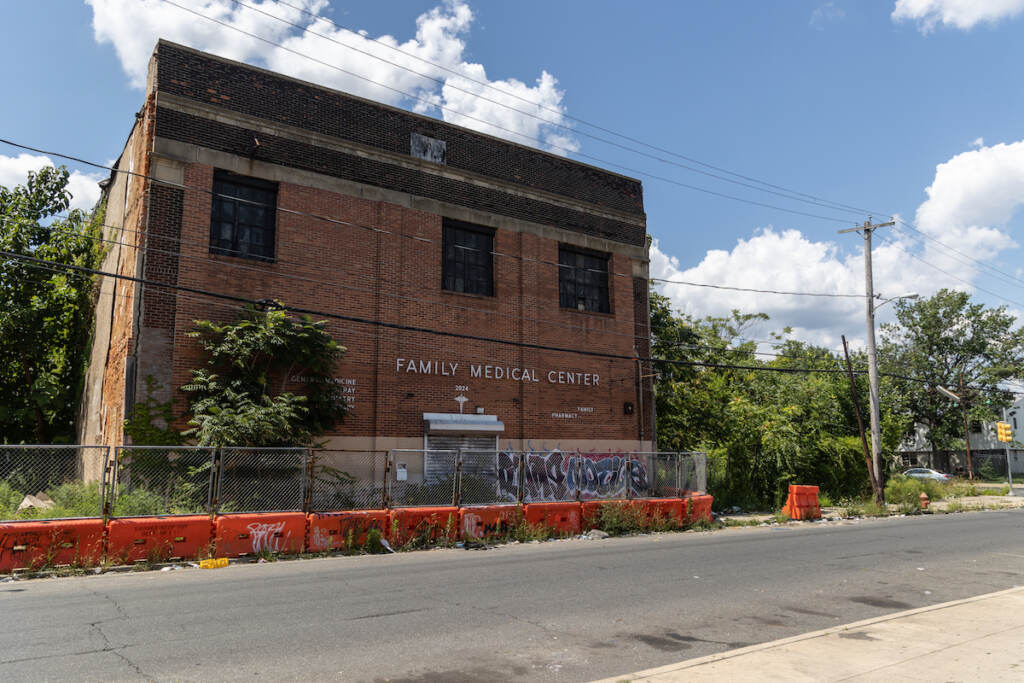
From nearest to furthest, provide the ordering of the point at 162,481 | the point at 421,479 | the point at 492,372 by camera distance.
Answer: the point at 162,481
the point at 421,479
the point at 492,372

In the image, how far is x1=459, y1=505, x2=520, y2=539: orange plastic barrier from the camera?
1516 cm

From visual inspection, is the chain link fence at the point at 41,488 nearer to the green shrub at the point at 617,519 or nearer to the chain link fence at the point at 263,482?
the chain link fence at the point at 263,482

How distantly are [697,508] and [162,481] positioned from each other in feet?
43.6

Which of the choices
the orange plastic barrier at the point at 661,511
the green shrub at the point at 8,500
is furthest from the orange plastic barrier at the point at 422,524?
the green shrub at the point at 8,500

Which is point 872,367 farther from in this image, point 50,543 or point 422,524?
point 50,543

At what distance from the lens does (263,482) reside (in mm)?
13375

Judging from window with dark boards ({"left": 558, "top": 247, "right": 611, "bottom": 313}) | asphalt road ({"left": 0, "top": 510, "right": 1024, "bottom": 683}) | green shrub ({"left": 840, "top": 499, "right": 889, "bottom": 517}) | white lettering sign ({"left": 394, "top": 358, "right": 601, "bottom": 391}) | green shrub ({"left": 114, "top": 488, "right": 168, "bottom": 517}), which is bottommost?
green shrub ({"left": 840, "top": 499, "right": 889, "bottom": 517})

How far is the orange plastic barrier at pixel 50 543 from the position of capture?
1057 centimetres

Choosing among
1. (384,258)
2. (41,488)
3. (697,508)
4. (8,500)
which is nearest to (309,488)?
(41,488)

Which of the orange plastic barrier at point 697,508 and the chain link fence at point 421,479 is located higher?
the chain link fence at point 421,479

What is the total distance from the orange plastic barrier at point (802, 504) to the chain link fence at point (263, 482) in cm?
1502

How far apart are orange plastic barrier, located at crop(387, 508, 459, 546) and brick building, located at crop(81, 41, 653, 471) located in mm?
4407

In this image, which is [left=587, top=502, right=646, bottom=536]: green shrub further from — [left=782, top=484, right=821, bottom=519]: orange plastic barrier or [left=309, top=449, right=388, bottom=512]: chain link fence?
[left=782, top=484, right=821, bottom=519]: orange plastic barrier

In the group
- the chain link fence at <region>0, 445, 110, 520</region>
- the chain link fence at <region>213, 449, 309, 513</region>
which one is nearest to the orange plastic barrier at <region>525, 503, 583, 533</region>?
the chain link fence at <region>213, 449, 309, 513</region>
